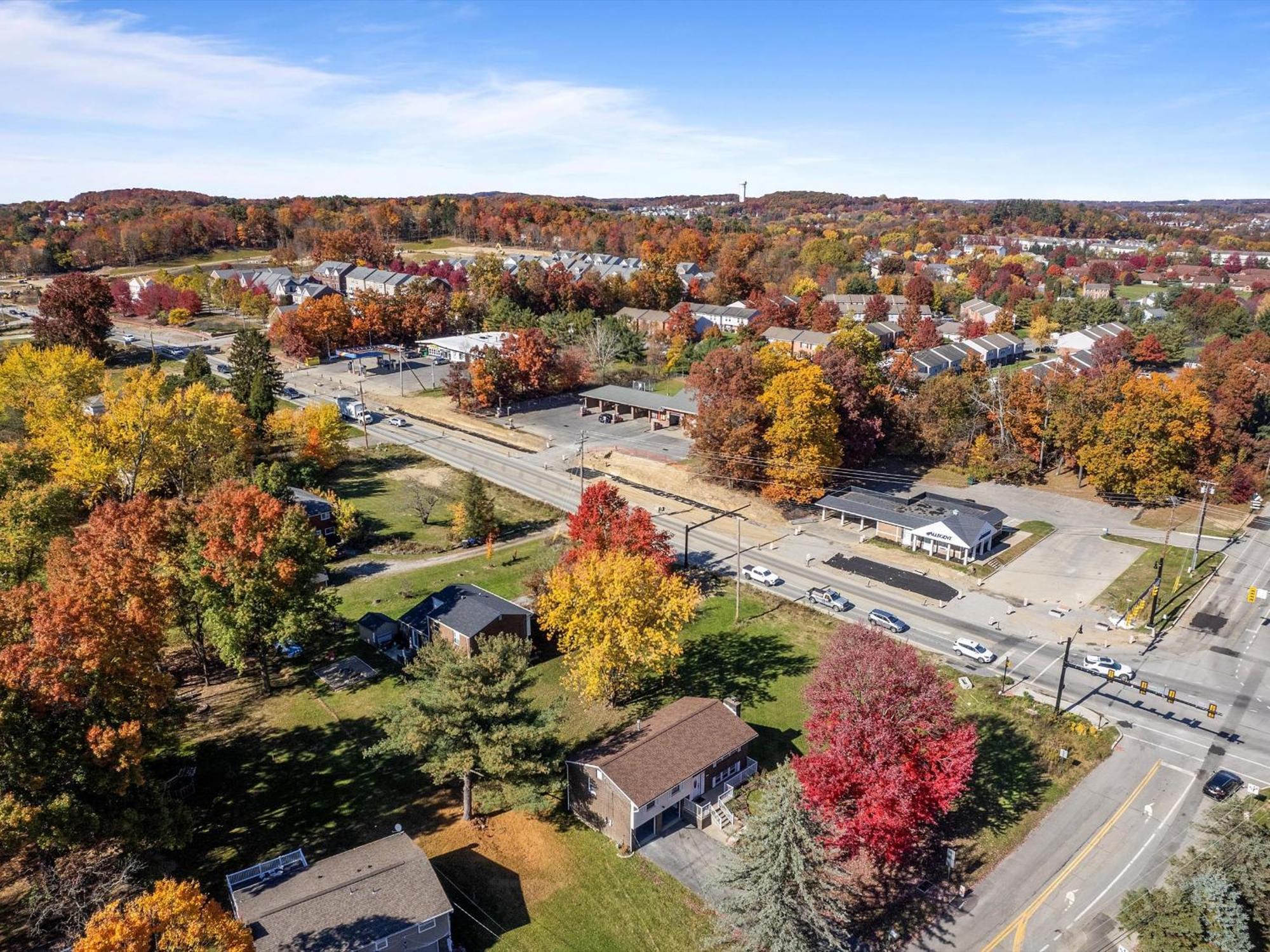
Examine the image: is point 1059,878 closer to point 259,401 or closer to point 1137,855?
point 1137,855

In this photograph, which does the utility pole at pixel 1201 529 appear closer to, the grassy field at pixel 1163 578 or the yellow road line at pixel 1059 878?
the grassy field at pixel 1163 578

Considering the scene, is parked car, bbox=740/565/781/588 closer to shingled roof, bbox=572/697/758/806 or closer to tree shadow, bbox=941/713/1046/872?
tree shadow, bbox=941/713/1046/872

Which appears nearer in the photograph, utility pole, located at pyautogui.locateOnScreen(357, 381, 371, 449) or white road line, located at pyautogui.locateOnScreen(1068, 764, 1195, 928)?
white road line, located at pyautogui.locateOnScreen(1068, 764, 1195, 928)

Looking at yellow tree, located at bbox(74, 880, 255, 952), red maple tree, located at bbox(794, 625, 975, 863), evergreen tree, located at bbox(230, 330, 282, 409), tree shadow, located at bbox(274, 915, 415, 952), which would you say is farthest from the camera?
evergreen tree, located at bbox(230, 330, 282, 409)

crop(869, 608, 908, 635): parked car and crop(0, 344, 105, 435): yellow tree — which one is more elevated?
crop(0, 344, 105, 435): yellow tree

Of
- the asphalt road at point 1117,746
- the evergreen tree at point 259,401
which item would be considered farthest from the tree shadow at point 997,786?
the evergreen tree at point 259,401

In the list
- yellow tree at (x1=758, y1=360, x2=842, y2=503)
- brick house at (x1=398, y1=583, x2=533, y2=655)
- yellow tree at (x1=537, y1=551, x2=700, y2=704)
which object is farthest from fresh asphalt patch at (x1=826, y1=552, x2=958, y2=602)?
brick house at (x1=398, y1=583, x2=533, y2=655)

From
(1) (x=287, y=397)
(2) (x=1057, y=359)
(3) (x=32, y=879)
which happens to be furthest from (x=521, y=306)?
(3) (x=32, y=879)

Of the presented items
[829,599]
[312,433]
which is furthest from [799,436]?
[312,433]

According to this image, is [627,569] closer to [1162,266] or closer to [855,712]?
[855,712]
